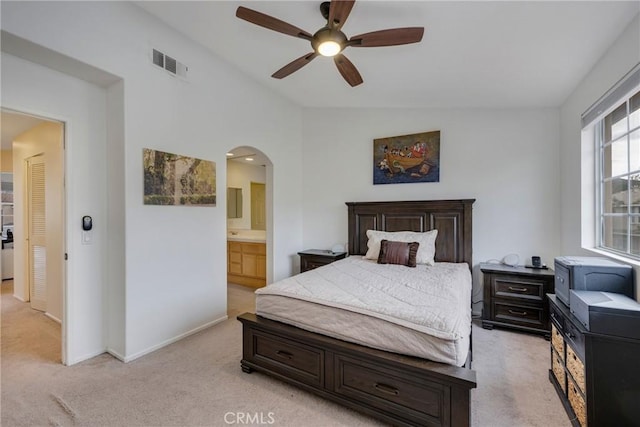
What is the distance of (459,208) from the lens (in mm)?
3902

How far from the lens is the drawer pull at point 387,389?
180 centimetres

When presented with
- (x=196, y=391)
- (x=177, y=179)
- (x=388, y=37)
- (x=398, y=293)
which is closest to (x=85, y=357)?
(x=196, y=391)

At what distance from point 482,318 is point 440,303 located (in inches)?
75.6

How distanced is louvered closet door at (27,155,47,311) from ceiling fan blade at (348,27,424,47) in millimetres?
4309

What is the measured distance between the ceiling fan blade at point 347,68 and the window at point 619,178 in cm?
205

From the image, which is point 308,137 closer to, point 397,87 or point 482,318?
point 397,87

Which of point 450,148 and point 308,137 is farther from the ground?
point 308,137

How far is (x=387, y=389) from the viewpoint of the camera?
6.03 feet

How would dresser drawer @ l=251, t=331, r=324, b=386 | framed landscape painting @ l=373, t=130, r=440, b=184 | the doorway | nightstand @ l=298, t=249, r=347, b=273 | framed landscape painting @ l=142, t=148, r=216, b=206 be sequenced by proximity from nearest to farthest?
dresser drawer @ l=251, t=331, r=324, b=386
framed landscape painting @ l=142, t=148, r=216, b=206
the doorway
framed landscape painting @ l=373, t=130, r=440, b=184
nightstand @ l=298, t=249, r=347, b=273

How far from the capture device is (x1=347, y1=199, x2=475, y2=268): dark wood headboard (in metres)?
3.88

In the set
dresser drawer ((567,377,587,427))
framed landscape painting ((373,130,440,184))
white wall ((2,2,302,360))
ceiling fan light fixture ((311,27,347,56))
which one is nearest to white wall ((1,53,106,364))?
white wall ((2,2,302,360))

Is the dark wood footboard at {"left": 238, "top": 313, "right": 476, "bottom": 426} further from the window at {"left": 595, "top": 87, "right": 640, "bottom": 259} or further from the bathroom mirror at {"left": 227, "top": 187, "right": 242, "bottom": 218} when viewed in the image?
the bathroom mirror at {"left": 227, "top": 187, "right": 242, "bottom": 218}

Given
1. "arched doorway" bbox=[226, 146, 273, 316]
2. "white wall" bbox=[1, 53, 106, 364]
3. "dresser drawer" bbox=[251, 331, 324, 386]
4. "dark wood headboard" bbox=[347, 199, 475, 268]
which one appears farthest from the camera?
"arched doorway" bbox=[226, 146, 273, 316]

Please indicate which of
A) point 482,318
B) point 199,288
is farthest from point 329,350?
point 482,318
